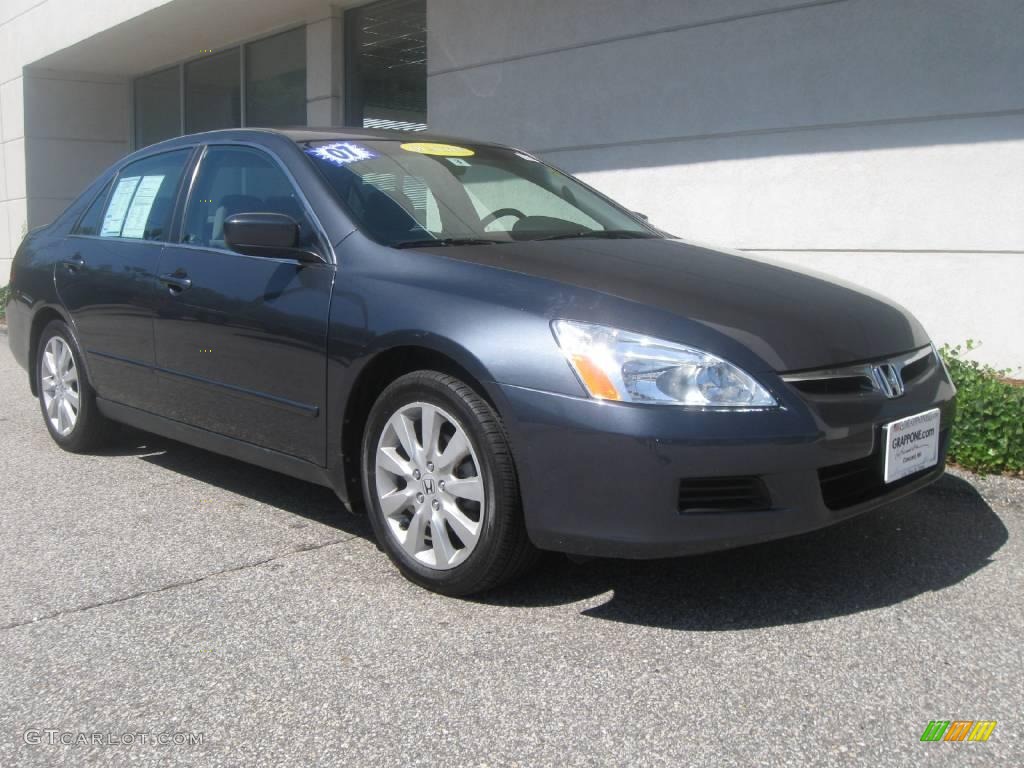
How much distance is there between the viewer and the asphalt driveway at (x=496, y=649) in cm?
246

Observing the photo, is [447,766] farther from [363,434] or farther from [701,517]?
[363,434]

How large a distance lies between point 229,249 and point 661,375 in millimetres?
2038

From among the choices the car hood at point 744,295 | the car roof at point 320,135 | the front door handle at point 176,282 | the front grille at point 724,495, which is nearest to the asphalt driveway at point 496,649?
the front grille at point 724,495

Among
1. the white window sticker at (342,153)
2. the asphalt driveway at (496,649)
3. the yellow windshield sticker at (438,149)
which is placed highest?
the yellow windshield sticker at (438,149)

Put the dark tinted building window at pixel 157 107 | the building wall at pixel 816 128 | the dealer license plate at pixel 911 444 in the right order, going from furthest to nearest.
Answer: the dark tinted building window at pixel 157 107, the building wall at pixel 816 128, the dealer license plate at pixel 911 444

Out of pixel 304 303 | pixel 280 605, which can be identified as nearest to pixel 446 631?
pixel 280 605

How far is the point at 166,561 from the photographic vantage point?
3723 millimetres

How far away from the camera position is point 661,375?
2.92 metres

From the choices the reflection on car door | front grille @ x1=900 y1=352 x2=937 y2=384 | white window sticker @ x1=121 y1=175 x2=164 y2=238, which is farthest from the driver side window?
front grille @ x1=900 y1=352 x2=937 y2=384

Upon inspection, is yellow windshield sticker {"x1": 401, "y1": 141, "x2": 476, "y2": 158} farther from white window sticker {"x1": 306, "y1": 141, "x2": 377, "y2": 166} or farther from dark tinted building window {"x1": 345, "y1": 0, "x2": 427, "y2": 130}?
dark tinted building window {"x1": 345, "y1": 0, "x2": 427, "y2": 130}

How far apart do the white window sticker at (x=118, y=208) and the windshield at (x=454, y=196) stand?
1347 millimetres

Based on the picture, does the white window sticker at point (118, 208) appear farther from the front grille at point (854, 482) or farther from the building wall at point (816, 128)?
the building wall at point (816, 128)

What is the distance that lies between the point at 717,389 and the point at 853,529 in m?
1.44

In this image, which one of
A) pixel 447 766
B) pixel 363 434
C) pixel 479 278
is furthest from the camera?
pixel 363 434
